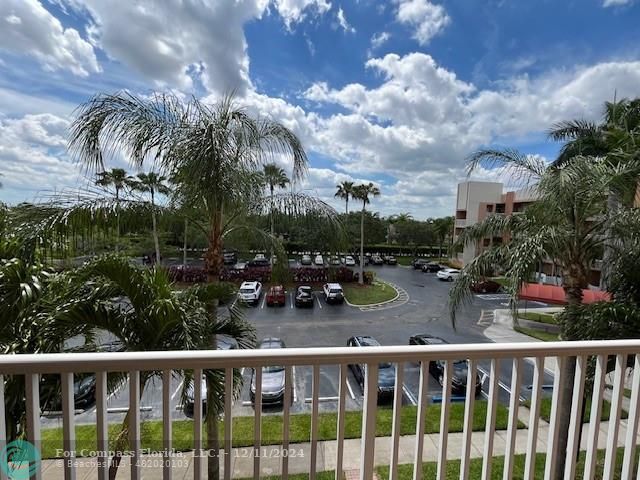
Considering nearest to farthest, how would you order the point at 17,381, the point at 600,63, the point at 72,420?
the point at 72,420 < the point at 17,381 < the point at 600,63

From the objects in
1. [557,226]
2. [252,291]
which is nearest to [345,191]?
[252,291]

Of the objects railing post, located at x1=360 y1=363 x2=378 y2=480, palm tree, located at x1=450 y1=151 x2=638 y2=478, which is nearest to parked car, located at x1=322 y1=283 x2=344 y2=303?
palm tree, located at x1=450 y1=151 x2=638 y2=478

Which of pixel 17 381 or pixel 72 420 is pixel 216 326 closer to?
pixel 17 381

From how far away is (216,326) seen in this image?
11.0 ft

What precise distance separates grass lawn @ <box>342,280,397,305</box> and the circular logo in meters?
15.0

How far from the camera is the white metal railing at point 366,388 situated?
1048 mm

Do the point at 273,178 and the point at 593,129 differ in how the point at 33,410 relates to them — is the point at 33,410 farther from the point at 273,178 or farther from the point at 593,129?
the point at 593,129

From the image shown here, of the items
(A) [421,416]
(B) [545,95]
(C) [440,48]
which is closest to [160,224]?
(A) [421,416]

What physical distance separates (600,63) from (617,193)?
2.68 m

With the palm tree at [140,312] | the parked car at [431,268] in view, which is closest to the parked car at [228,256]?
A: the palm tree at [140,312]

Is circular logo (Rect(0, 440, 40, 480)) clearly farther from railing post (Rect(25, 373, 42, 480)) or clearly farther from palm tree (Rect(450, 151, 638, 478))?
palm tree (Rect(450, 151, 638, 478))

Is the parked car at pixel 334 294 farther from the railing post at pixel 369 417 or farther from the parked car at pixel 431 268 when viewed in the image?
the railing post at pixel 369 417

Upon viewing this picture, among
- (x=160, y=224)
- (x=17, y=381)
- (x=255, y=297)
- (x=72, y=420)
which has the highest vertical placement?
(x=160, y=224)

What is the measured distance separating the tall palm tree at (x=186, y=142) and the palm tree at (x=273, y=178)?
28 cm
